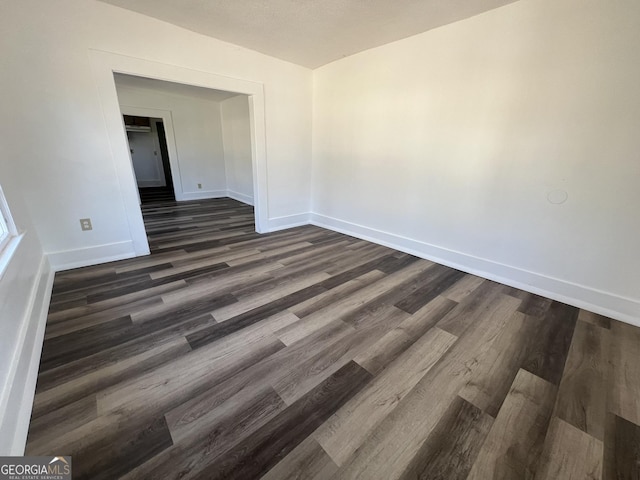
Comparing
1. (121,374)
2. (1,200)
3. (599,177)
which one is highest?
(599,177)

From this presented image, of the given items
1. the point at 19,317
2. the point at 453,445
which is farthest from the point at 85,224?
the point at 453,445

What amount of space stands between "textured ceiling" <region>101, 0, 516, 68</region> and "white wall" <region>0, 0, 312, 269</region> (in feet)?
0.74

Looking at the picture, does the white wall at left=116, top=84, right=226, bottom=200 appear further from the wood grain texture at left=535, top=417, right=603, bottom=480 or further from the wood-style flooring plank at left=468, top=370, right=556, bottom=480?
the wood grain texture at left=535, top=417, right=603, bottom=480

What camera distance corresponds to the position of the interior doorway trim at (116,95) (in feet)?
7.73

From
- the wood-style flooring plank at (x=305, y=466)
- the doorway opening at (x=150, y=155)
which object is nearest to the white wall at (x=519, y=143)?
the wood-style flooring plank at (x=305, y=466)

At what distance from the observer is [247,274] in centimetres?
261

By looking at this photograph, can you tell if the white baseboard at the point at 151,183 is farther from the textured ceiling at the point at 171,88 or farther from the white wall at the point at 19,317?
the white wall at the point at 19,317

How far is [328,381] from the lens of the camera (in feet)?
4.65

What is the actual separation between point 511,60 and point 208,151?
598 cm

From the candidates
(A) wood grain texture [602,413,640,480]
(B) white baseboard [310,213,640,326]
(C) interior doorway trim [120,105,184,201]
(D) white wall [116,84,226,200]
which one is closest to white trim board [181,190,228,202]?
(D) white wall [116,84,226,200]

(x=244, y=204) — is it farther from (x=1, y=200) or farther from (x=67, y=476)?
(x=67, y=476)

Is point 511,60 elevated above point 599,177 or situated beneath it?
elevated above

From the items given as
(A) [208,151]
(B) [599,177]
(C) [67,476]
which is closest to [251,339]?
(C) [67,476]
